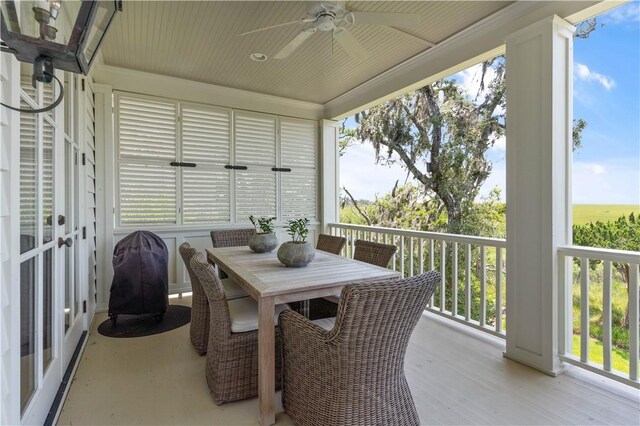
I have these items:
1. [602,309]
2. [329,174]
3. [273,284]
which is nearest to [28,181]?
[273,284]

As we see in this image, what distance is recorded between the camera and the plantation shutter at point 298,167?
4.99 m

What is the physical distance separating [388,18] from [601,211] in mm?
4202

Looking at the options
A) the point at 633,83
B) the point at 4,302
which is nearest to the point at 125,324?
the point at 4,302

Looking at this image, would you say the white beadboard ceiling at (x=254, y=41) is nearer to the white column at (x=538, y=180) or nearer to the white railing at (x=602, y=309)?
the white column at (x=538, y=180)

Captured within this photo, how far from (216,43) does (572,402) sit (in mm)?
4076

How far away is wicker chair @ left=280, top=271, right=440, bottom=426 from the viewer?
4.58 feet

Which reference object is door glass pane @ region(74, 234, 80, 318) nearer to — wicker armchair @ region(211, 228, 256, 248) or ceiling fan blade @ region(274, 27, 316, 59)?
wicker armchair @ region(211, 228, 256, 248)

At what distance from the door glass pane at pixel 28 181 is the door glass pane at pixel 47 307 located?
0.28 meters

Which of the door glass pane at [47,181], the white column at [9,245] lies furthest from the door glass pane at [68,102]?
the white column at [9,245]

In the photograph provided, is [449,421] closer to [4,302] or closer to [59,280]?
[4,302]

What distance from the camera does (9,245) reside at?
124 cm

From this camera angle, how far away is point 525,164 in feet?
8.11

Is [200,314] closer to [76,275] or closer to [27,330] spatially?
[76,275]

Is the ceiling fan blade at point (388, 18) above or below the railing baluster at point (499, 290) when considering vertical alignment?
above
